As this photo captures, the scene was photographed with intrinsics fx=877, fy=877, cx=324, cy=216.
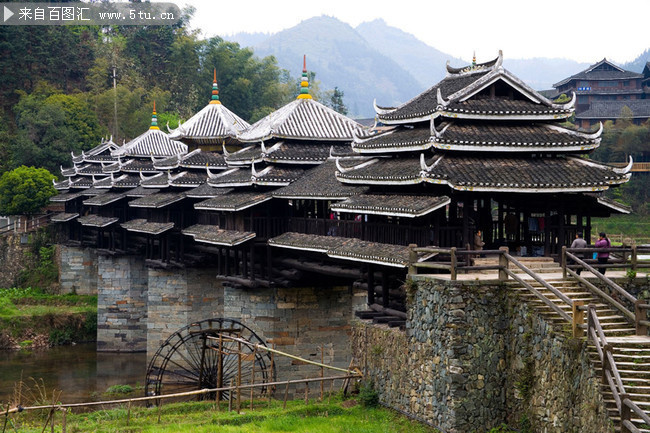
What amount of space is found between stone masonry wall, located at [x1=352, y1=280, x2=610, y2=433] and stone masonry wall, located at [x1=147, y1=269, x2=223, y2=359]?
854 inches

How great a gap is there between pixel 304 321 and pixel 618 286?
1671 centimetres

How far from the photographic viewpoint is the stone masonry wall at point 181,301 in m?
42.8

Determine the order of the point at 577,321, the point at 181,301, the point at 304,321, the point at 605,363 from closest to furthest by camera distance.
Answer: the point at 605,363
the point at 577,321
the point at 304,321
the point at 181,301

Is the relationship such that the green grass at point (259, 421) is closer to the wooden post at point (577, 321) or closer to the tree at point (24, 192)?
the wooden post at point (577, 321)

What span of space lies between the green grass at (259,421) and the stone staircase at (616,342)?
14.0 feet

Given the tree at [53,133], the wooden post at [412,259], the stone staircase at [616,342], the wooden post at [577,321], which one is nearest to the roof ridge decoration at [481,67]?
the wooden post at [412,259]

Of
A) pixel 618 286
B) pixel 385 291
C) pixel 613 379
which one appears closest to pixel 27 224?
pixel 385 291

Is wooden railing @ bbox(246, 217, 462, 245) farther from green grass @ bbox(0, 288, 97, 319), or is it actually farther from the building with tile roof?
the building with tile roof

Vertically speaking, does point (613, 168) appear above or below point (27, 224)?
above

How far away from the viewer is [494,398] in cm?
2086

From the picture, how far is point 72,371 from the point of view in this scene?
45219mm

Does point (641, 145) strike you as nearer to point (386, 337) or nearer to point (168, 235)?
point (168, 235)

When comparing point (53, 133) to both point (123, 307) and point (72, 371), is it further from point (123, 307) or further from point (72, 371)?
point (72, 371)

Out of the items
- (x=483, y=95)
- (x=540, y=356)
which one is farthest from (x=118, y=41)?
(x=540, y=356)
